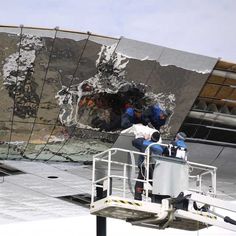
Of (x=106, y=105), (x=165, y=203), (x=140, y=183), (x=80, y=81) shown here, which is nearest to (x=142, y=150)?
(x=140, y=183)

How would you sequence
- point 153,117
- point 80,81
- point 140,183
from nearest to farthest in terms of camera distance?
point 140,183
point 153,117
point 80,81

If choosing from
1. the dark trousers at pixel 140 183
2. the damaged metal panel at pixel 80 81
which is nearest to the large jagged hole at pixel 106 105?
the damaged metal panel at pixel 80 81

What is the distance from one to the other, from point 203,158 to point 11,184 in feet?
25.2

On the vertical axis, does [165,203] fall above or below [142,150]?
below

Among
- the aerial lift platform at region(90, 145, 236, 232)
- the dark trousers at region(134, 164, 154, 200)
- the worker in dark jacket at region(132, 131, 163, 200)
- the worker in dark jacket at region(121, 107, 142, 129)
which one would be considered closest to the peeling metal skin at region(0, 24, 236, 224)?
→ the worker in dark jacket at region(121, 107, 142, 129)

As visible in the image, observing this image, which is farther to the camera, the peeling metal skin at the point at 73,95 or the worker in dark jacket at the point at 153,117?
the peeling metal skin at the point at 73,95

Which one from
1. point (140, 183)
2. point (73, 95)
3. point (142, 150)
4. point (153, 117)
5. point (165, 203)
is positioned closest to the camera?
point (165, 203)

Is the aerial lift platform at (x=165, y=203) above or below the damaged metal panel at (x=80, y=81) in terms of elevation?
below

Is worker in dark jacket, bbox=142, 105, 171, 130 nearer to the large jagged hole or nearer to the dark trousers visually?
the dark trousers

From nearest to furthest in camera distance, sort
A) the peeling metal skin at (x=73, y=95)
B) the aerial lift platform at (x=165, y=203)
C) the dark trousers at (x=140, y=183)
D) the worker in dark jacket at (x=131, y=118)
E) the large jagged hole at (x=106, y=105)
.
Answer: the aerial lift platform at (x=165, y=203) → the dark trousers at (x=140, y=183) → the worker in dark jacket at (x=131, y=118) → the peeling metal skin at (x=73, y=95) → the large jagged hole at (x=106, y=105)

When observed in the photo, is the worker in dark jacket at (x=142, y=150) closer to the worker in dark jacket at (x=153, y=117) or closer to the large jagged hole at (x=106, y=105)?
the worker in dark jacket at (x=153, y=117)

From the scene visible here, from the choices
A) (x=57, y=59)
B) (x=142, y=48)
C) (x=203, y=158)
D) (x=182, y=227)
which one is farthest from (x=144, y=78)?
(x=182, y=227)

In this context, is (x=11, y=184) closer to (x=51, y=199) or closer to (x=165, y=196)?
(x=51, y=199)

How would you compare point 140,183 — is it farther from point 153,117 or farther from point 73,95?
point 73,95
